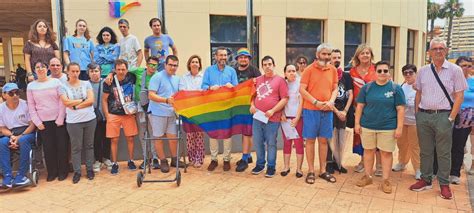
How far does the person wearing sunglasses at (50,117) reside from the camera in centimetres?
513

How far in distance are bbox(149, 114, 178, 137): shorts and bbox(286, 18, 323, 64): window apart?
25.1ft

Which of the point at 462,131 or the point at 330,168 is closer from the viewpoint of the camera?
the point at 462,131

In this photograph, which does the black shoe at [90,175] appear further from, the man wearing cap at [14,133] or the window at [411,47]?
the window at [411,47]

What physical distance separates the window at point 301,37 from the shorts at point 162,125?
25.1 feet

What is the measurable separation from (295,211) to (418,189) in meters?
1.78

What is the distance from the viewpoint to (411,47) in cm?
1875

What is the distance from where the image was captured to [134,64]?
658 cm

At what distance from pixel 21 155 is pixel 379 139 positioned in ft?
15.9

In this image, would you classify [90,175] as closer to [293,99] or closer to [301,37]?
[293,99]

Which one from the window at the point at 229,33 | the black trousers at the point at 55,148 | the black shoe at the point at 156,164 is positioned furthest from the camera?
the window at the point at 229,33

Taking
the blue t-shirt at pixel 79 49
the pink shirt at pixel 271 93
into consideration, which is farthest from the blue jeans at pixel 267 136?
the blue t-shirt at pixel 79 49

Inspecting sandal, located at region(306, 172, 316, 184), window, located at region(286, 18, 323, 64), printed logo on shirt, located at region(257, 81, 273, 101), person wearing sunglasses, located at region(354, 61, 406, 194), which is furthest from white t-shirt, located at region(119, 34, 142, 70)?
window, located at region(286, 18, 323, 64)

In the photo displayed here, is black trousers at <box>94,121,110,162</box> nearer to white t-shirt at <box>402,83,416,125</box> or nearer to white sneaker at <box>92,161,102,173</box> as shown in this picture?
white sneaker at <box>92,161,102,173</box>

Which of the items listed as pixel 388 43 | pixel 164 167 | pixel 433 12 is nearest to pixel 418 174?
pixel 164 167
